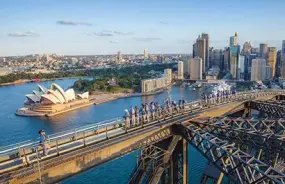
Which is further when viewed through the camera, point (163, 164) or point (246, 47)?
point (246, 47)

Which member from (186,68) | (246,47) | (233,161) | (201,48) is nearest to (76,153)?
(233,161)

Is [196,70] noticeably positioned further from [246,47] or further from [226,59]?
[246,47]

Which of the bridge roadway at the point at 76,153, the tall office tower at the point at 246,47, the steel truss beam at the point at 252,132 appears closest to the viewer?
the bridge roadway at the point at 76,153

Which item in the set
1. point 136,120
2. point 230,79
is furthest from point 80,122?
point 230,79

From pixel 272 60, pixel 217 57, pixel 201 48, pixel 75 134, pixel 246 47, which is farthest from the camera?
pixel 246 47

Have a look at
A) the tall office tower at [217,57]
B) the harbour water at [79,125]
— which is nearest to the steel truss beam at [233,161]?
the harbour water at [79,125]

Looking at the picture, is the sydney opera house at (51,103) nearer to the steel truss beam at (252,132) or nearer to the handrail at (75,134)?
the handrail at (75,134)
